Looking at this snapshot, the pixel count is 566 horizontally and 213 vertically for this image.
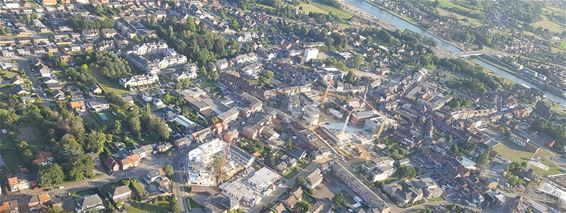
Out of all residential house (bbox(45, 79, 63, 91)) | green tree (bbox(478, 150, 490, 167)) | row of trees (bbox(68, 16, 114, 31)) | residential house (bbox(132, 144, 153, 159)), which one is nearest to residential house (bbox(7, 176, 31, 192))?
residential house (bbox(132, 144, 153, 159))

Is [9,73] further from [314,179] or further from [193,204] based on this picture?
[314,179]

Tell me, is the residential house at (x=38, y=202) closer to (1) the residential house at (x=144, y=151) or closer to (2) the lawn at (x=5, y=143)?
(2) the lawn at (x=5, y=143)

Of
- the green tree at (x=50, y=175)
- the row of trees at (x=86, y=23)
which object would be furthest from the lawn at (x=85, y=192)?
the row of trees at (x=86, y=23)

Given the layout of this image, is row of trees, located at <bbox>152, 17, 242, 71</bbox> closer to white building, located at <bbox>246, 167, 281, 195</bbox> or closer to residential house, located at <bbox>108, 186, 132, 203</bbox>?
white building, located at <bbox>246, 167, 281, 195</bbox>

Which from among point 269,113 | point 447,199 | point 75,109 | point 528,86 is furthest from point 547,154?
point 75,109

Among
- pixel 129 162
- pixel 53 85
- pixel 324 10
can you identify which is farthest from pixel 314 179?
pixel 324 10

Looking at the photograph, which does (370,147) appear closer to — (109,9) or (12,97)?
(12,97)
